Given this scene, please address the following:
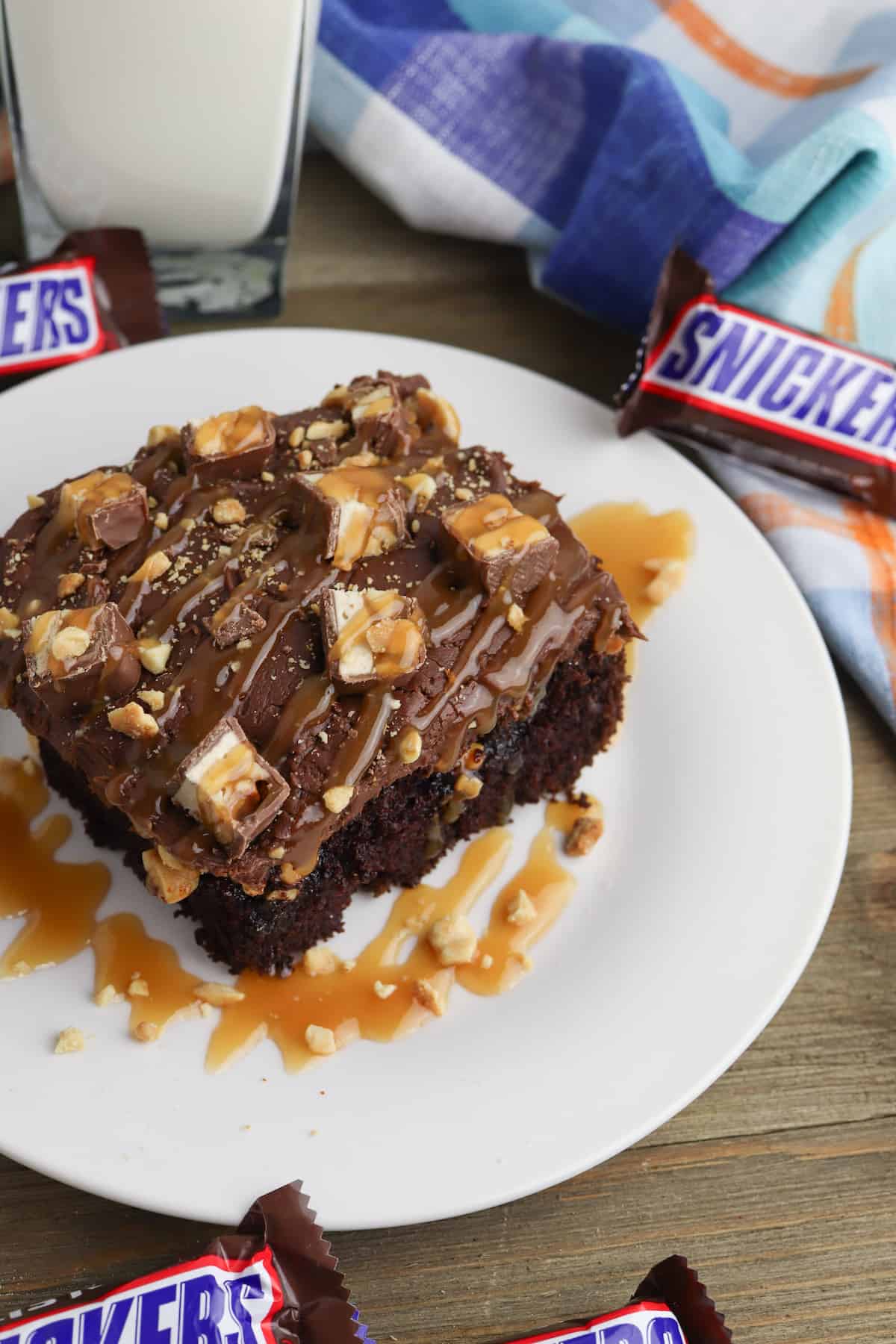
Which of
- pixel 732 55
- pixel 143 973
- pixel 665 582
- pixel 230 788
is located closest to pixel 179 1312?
pixel 143 973

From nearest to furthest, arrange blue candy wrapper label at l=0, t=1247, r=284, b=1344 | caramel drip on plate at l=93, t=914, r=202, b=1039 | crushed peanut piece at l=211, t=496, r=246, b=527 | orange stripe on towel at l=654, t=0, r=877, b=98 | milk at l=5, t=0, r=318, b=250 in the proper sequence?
blue candy wrapper label at l=0, t=1247, r=284, b=1344, caramel drip on plate at l=93, t=914, r=202, b=1039, crushed peanut piece at l=211, t=496, r=246, b=527, milk at l=5, t=0, r=318, b=250, orange stripe on towel at l=654, t=0, r=877, b=98

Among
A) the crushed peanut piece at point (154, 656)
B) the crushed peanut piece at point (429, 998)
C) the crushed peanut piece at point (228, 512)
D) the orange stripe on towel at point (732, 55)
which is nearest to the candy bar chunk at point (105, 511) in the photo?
the crushed peanut piece at point (228, 512)

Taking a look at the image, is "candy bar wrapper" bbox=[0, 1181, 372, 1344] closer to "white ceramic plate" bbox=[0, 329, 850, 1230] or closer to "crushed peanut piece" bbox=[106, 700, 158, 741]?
"white ceramic plate" bbox=[0, 329, 850, 1230]

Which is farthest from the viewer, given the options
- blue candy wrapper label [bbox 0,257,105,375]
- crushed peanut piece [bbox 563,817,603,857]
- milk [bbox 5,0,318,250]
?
blue candy wrapper label [bbox 0,257,105,375]

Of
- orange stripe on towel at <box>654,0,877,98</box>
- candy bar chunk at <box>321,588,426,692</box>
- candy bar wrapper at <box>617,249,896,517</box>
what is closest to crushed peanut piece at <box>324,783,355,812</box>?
candy bar chunk at <box>321,588,426,692</box>

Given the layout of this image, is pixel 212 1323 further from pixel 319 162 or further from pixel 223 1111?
pixel 319 162
